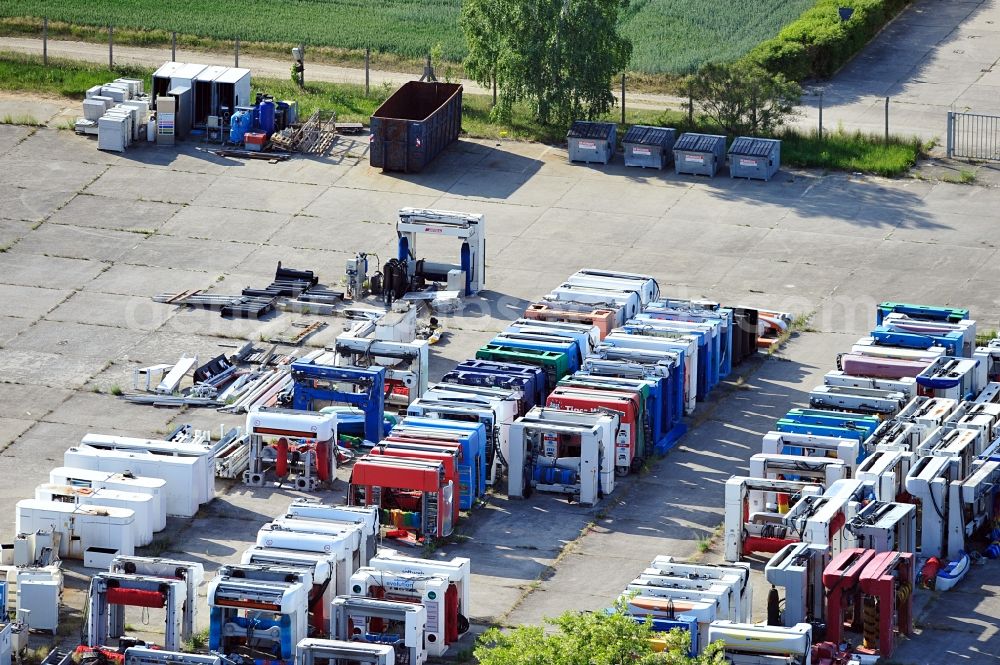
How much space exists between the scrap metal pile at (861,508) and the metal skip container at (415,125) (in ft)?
53.6

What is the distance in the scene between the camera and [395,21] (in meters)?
73.4

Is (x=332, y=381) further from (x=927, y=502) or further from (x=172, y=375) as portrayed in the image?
(x=927, y=502)

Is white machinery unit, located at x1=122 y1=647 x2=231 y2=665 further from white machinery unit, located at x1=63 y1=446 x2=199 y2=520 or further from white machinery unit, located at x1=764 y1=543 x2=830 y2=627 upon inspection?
white machinery unit, located at x1=764 y1=543 x2=830 y2=627

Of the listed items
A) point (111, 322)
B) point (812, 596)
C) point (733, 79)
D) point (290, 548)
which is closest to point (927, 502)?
point (812, 596)

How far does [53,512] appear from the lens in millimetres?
36938

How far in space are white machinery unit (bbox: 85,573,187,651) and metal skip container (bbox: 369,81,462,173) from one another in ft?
85.3

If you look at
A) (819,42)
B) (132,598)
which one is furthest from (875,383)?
(819,42)

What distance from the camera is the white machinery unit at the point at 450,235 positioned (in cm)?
5025

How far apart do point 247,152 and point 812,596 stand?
28.9m

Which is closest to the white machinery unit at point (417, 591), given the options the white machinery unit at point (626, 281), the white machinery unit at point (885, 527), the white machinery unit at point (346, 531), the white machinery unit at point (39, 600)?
the white machinery unit at point (346, 531)

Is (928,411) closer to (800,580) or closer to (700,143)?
(800,580)

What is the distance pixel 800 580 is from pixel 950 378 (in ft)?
31.9

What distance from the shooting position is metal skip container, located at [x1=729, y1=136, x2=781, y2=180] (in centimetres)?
5772

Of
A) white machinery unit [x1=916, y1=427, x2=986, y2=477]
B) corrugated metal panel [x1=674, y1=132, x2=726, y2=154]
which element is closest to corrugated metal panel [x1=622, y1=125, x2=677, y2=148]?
corrugated metal panel [x1=674, y1=132, x2=726, y2=154]
